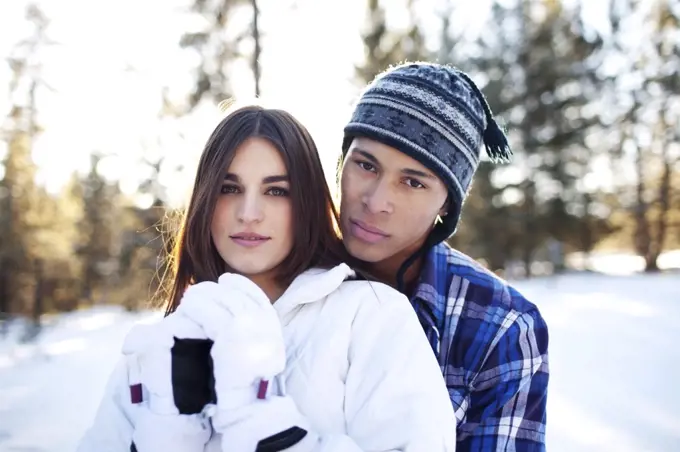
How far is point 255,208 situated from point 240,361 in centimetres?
58

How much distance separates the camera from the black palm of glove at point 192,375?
142cm

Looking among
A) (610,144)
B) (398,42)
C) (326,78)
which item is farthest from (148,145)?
(610,144)

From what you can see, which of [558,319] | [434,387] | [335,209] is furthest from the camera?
[558,319]

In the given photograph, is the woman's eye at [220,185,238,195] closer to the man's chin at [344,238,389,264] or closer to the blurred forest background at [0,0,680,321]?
the man's chin at [344,238,389,264]

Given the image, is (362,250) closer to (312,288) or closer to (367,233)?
(367,233)

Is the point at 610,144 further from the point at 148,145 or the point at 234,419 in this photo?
the point at 234,419

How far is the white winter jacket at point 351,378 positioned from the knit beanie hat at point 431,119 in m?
0.60

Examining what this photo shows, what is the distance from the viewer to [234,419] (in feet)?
4.46

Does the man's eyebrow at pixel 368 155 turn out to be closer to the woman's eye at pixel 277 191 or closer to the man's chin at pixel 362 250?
the man's chin at pixel 362 250

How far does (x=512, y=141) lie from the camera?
17.5 m

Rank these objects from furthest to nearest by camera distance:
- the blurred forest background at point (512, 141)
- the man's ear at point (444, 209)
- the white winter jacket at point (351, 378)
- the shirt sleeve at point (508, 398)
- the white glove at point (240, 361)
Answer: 1. the blurred forest background at point (512, 141)
2. the man's ear at point (444, 209)
3. the shirt sleeve at point (508, 398)
4. the white winter jacket at point (351, 378)
5. the white glove at point (240, 361)

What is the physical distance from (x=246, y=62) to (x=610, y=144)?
1202 centimetres

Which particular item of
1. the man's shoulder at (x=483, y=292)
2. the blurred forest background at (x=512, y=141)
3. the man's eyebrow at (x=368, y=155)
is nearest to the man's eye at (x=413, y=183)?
the man's eyebrow at (x=368, y=155)

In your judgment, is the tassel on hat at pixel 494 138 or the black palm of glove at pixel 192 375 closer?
the black palm of glove at pixel 192 375
